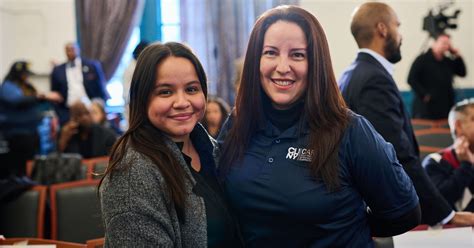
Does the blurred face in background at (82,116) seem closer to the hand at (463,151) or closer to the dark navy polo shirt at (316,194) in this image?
the hand at (463,151)

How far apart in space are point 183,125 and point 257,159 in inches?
8.9

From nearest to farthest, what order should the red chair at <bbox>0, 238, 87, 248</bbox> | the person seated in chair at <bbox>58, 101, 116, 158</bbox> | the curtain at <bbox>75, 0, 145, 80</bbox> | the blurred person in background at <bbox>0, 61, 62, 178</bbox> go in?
the red chair at <bbox>0, 238, 87, 248</bbox>, the person seated in chair at <bbox>58, 101, 116, 158</bbox>, the blurred person in background at <bbox>0, 61, 62, 178</bbox>, the curtain at <bbox>75, 0, 145, 80</bbox>

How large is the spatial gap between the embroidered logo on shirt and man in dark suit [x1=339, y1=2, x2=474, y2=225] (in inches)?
31.6

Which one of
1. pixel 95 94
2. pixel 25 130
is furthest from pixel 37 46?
pixel 25 130

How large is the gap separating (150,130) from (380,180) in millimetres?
572

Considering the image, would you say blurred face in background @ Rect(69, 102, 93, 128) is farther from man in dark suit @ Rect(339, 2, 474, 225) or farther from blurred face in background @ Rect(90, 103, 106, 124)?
man in dark suit @ Rect(339, 2, 474, 225)

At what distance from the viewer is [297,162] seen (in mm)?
1596

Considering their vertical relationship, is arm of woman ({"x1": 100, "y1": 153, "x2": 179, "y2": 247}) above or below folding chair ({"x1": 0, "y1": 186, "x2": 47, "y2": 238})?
above

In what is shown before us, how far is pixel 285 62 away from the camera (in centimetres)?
163

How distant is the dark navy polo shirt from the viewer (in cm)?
155

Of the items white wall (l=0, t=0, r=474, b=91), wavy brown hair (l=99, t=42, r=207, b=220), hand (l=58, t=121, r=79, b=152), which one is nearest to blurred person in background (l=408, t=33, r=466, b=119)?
white wall (l=0, t=0, r=474, b=91)

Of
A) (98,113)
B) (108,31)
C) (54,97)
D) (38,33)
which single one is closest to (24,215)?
(98,113)

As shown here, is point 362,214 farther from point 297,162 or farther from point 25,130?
point 25,130

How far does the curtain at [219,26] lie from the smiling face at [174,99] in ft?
22.6
